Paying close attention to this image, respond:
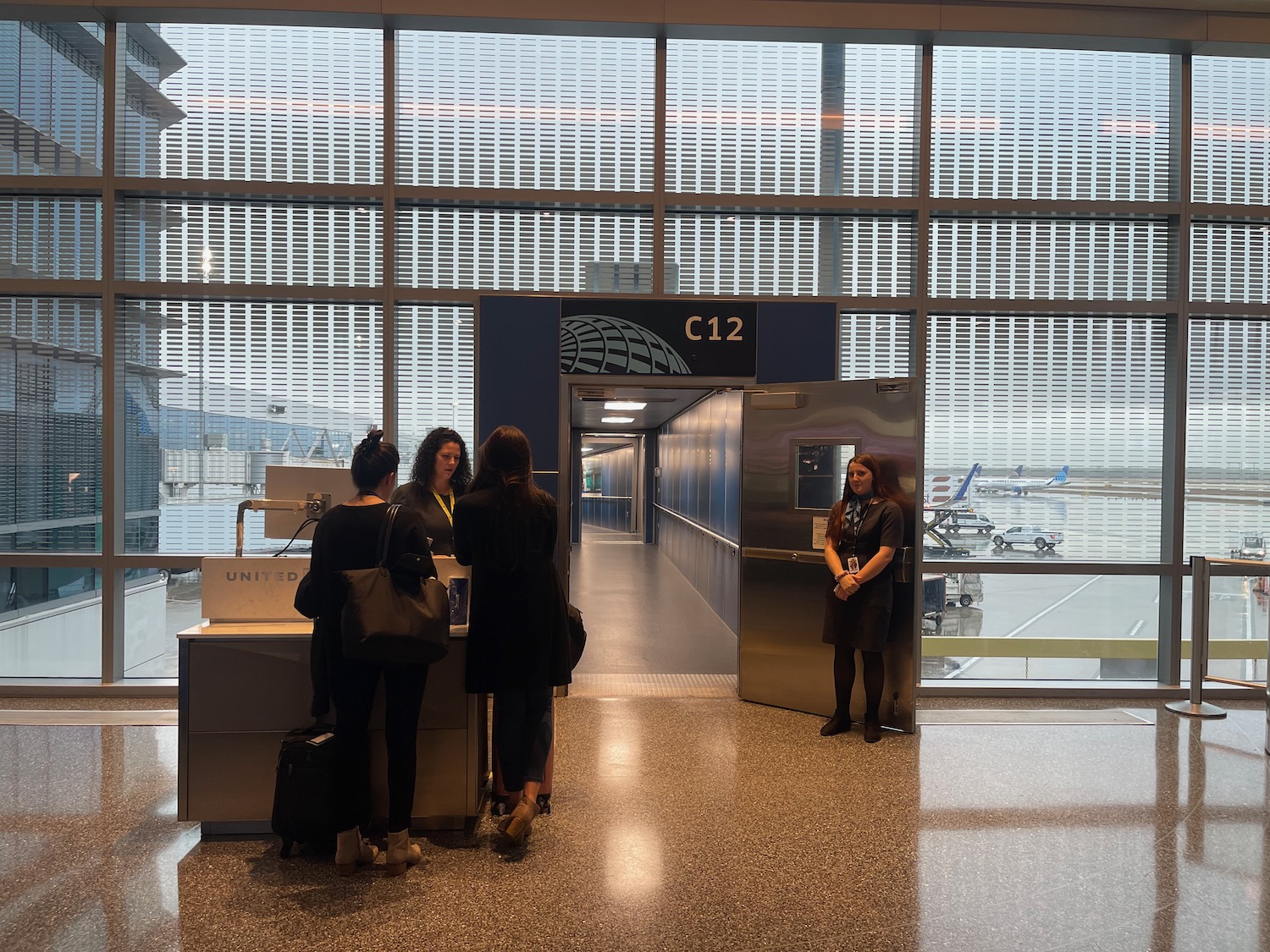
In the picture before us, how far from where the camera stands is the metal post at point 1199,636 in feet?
17.7

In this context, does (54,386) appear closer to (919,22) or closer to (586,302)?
(586,302)

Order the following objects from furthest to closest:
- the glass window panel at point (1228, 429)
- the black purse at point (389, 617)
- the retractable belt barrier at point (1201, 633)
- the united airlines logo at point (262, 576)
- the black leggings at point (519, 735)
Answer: the glass window panel at point (1228, 429) < the retractable belt barrier at point (1201, 633) < the united airlines logo at point (262, 576) < the black leggings at point (519, 735) < the black purse at point (389, 617)

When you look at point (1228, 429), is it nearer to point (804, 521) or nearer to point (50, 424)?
point (804, 521)

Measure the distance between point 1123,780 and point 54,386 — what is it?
680 cm

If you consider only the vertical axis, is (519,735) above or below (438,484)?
below

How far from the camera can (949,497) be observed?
5.98 meters

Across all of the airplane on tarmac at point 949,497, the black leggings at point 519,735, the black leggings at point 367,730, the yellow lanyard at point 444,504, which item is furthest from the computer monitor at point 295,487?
the airplane on tarmac at point 949,497

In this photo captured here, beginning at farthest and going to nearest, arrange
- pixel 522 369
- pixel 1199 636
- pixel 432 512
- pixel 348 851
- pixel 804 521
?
pixel 522 369, pixel 1199 636, pixel 804 521, pixel 432 512, pixel 348 851

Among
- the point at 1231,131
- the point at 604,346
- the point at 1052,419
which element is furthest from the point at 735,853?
the point at 1231,131

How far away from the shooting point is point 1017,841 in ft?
11.2

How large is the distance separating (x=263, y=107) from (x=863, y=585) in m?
4.98

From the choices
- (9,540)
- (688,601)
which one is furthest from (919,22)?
(9,540)

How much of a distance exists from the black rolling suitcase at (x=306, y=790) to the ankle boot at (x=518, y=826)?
62cm

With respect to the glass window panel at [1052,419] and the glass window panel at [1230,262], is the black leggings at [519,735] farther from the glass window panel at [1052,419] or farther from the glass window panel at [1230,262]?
the glass window panel at [1230,262]
